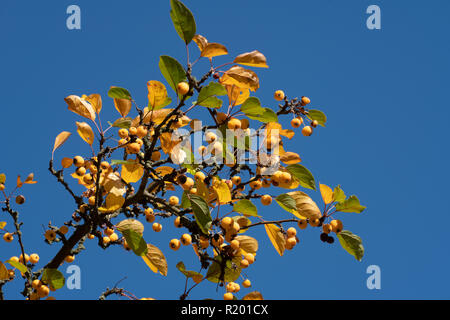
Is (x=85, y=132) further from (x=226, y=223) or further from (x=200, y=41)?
(x=226, y=223)

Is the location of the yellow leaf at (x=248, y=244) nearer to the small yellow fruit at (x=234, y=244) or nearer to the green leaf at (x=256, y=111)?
the small yellow fruit at (x=234, y=244)

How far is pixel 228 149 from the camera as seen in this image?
2873mm

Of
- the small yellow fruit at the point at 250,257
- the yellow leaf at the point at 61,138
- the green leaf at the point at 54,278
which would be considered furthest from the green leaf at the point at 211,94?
the green leaf at the point at 54,278

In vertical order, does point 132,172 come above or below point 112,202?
above

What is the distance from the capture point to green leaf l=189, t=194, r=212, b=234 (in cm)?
247

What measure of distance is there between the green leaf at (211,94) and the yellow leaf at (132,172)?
676 mm

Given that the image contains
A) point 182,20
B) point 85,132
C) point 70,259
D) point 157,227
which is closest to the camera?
point 182,20

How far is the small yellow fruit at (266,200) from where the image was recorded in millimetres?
2869

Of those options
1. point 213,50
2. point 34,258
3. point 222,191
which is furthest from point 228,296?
point 34,258

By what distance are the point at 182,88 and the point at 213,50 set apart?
1.08ft

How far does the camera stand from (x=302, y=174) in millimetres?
2838

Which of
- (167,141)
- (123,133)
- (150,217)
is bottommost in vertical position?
(150,217)

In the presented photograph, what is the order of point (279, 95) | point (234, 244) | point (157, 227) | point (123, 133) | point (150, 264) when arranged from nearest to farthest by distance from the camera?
point (234, 244) < point (150, 264) < point (123, 133) < point (157, 227) < point (279, 95)
